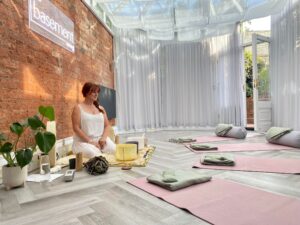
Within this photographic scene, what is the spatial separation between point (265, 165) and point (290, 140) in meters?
1.31

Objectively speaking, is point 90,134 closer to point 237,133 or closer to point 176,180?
point 176,180

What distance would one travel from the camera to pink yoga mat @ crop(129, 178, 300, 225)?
1188 millimetres

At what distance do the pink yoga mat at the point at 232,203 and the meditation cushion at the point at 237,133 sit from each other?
8.56ft

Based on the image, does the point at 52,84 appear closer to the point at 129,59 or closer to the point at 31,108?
the point at 31,108

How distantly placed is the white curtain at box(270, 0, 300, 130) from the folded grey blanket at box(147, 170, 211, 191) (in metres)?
3.55

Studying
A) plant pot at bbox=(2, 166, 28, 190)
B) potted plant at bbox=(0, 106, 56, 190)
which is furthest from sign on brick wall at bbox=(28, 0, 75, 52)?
plant pot at bbox=(2, 166, 28, 190)

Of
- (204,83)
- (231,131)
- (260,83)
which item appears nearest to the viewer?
(231,131)

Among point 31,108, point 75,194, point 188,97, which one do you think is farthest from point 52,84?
point 188,97

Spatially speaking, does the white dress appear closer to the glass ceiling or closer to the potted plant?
the potted plant

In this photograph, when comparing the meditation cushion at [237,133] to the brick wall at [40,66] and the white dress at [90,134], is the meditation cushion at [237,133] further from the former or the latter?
the brick wall at [40,66]

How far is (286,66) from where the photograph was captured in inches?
183

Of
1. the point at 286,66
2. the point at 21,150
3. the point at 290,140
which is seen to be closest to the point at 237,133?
the point at 290,140

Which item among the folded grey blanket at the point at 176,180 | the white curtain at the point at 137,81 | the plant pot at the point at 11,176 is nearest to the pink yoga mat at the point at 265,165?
the folded grey blanket at the point at 176,180

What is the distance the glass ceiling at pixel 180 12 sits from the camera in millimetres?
4072
